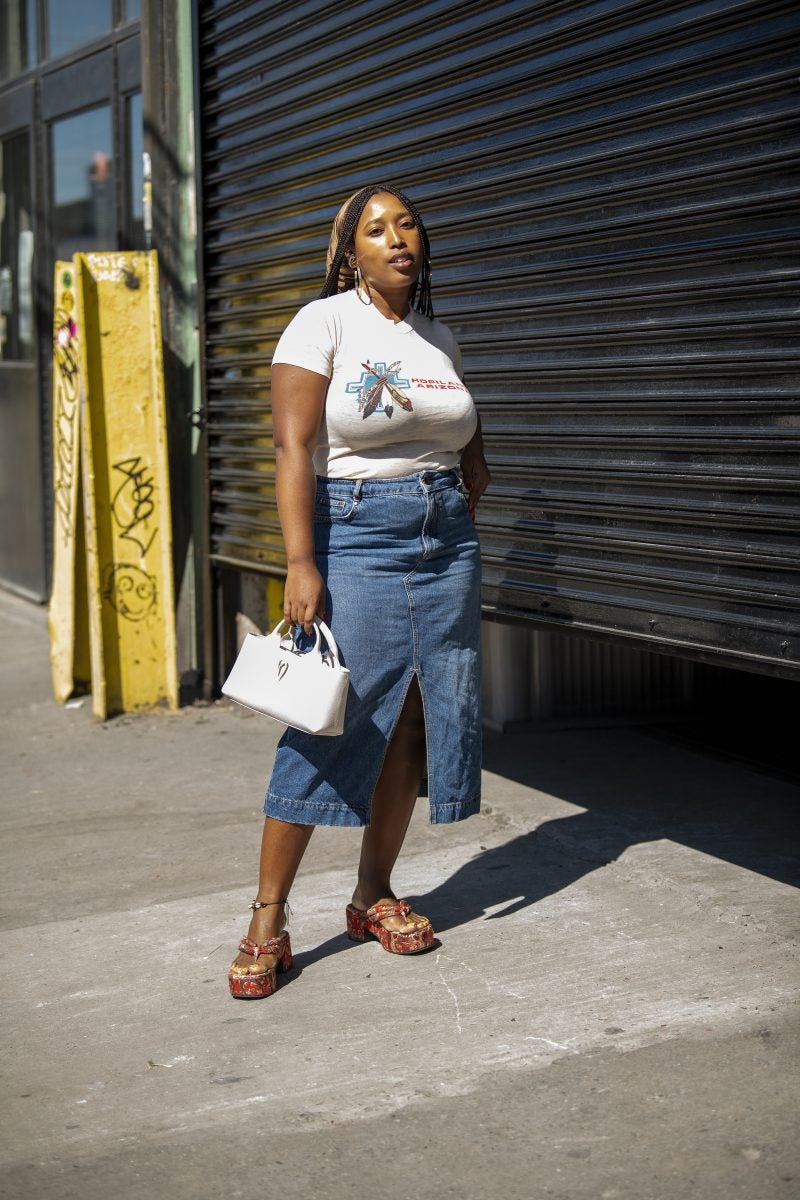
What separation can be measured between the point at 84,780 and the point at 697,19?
3416 mm

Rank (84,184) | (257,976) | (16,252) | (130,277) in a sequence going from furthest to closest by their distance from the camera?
(16,252) < (84,184) < (130,277) < (257,976)

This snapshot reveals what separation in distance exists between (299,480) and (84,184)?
18.6 ft

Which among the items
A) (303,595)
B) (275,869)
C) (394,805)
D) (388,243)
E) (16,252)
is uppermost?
(16,252)

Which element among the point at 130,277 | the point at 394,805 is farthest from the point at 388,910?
the point at 130,277

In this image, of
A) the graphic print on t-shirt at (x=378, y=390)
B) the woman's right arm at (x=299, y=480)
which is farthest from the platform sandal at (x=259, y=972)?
the graphic print on t-shirt at (x=378, y=390)

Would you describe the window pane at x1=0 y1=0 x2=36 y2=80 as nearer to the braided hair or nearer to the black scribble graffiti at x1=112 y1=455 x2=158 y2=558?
the black scribble graffiti at x1=112 y1=455 x2=158 y2=558

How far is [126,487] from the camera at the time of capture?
6.35 m

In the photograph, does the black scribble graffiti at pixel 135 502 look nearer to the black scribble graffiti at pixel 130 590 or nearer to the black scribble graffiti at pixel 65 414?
the black scribble graffiti at pixel 130 590

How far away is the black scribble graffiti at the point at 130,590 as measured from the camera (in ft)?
20.7

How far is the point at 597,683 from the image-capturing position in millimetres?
5926

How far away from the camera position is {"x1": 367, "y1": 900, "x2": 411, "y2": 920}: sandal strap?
3.69m

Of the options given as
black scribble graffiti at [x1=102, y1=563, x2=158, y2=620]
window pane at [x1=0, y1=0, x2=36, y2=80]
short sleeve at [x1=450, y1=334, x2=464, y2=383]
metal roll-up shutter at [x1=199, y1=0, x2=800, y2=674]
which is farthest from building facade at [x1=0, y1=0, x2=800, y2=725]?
window pane at [x1=0, y1=0, x2=36, y2=80]

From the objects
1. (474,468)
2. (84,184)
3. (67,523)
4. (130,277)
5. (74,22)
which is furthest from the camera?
(84,184)

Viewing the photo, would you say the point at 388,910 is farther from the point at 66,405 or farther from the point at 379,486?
the point at 66,405
